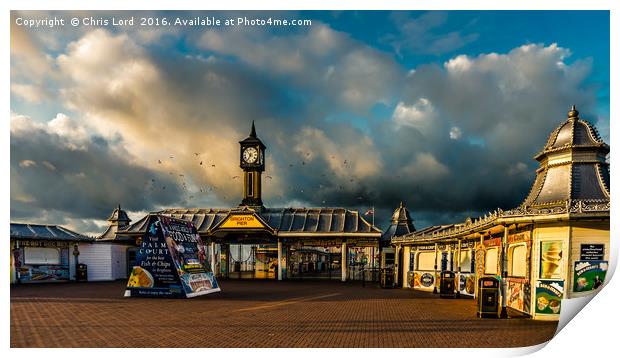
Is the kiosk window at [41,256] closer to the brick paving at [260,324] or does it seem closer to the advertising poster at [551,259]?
the brick paving at [260,324]

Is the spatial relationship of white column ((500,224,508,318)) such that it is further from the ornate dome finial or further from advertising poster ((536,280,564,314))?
the ornate dome finial

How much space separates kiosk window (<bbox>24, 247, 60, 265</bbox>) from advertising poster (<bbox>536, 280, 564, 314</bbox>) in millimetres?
32833

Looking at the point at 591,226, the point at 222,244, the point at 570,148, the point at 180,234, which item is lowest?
the point at 222,244

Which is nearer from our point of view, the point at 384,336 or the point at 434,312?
the point at 384,336

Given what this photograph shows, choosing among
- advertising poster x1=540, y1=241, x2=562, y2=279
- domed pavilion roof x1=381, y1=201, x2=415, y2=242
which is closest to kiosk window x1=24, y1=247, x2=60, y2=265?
domed pavilion roof x1=381, y1=201, x2=415, y2=242

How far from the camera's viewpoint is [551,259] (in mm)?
13680

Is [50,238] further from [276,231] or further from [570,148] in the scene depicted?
[570,148]

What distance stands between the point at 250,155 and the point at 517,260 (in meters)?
28.7

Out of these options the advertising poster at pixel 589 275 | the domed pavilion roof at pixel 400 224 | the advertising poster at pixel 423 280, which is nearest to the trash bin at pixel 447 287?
the advertising poster at pixel 423 280

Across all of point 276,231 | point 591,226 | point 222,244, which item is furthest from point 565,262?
point 222,244

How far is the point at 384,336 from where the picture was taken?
1112 centimetres

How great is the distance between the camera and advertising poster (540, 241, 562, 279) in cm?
1350

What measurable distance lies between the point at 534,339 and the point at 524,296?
373cm

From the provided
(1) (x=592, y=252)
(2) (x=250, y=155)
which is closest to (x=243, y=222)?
(2) (x=250, y=155)
